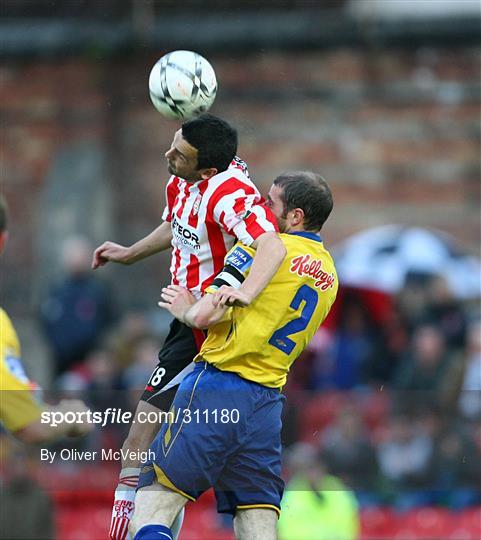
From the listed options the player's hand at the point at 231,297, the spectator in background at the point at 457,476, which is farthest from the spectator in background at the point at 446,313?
the player's hand at the point at 231,297

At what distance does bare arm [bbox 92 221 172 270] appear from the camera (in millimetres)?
6934

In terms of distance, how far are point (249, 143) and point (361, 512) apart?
5.05 metres

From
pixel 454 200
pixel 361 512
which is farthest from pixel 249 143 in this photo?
pixel 361 512

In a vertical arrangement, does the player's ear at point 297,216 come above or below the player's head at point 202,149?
below

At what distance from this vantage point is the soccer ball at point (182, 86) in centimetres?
653

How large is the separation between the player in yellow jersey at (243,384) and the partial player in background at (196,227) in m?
0.15

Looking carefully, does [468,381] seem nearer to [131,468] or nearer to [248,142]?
[248,142]

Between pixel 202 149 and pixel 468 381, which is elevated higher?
pixel 202 149

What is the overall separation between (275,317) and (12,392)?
4.25 ft

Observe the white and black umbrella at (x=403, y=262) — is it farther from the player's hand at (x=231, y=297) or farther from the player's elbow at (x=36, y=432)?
the player's hand at (x=231, y=297)

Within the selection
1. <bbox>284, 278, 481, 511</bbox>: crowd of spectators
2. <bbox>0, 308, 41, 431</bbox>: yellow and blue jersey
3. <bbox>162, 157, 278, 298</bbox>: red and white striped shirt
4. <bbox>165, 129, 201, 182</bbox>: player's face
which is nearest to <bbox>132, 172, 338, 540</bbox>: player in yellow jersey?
<bbox>162, 157, 278, 298</bbox>: red and white striped shirt

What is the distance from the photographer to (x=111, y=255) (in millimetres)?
7012

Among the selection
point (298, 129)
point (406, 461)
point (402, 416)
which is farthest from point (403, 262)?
point (406, 461)

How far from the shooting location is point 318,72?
15078mm
